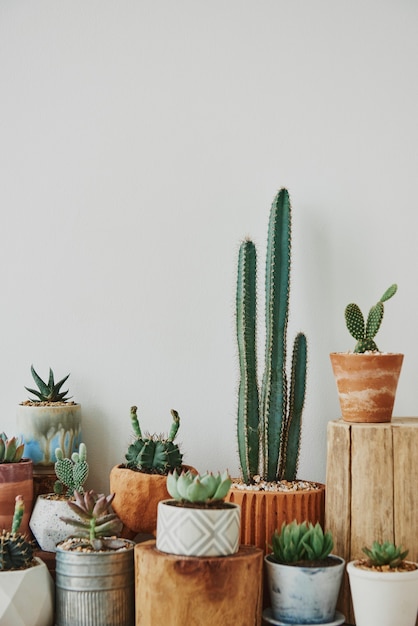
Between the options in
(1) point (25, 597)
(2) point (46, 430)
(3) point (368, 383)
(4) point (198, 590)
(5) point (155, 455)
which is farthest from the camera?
(2) point (46, 430)

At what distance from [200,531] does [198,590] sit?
5.2 inches

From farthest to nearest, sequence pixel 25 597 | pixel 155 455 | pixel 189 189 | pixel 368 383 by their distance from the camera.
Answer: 1. pixel 189 189
2. pixel 155 455
3. pixel 368 383
4. pixel 25 597

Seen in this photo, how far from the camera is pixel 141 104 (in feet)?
8.52

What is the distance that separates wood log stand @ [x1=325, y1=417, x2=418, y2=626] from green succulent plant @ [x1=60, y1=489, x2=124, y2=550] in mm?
593

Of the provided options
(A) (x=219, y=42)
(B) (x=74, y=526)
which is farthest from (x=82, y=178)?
(B) (x=74, y=526)

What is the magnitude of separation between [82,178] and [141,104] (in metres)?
0.31

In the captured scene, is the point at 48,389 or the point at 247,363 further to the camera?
the point at 48,389

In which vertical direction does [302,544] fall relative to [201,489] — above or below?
below

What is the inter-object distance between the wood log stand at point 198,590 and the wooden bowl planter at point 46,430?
2.01 feet

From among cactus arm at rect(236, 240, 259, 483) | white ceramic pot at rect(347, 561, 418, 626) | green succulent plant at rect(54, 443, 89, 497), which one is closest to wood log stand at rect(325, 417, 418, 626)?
white ceramic pot at rect(347, 561, 418, 626)

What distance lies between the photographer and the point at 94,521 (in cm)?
206

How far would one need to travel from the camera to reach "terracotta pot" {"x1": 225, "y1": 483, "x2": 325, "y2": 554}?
2.15m

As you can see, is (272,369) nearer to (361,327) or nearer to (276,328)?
(276,328)

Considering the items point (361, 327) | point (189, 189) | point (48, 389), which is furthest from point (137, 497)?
point (189, 189)
